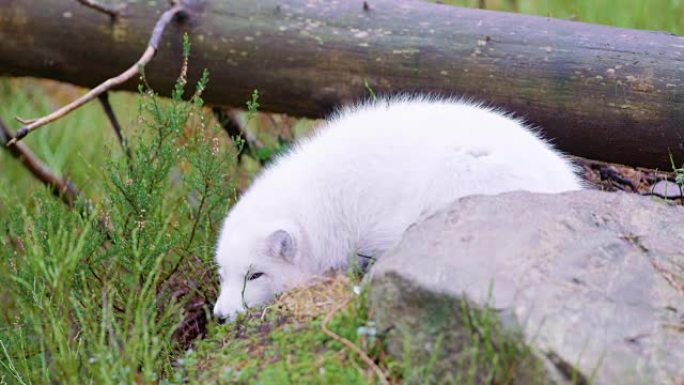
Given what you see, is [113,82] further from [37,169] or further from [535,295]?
[535,295]

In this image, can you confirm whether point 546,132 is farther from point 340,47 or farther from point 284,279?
point 284,279

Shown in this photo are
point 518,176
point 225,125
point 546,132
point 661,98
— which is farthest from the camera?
point 225,125

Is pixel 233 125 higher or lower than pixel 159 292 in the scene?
higher

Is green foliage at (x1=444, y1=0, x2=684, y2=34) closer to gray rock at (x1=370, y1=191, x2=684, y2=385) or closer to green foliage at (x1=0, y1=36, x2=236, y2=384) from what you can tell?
green foliage at (x1=0, y1=36, x2=236, y2=384)

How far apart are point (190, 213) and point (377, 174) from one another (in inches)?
52.2

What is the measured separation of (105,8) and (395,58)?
1.60m

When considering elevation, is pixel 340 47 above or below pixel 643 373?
above

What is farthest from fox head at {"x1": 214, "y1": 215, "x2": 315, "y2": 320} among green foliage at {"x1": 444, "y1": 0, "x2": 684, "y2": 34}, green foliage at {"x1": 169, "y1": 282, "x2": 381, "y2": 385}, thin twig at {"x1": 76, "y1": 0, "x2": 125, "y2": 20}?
green foliage at {"x1": 444, "y1": 0, "x2": 684, "y2": 34}

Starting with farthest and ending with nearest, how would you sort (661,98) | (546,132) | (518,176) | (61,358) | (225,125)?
(225,125)
(546,132)
(661,98)
(518,176)
(61,358)

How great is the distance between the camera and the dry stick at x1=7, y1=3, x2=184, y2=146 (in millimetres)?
4430

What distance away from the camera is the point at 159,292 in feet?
14.9

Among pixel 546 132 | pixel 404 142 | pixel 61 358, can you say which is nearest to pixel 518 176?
pixel 404 142

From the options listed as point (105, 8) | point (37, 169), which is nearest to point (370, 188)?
point (105, 8)

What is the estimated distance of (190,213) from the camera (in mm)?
5078
